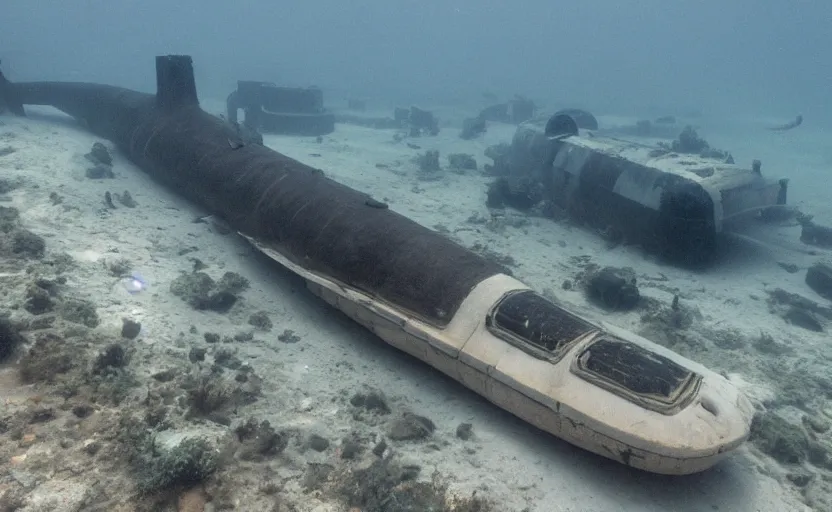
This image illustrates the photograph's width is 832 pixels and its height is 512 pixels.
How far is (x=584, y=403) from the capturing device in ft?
17.9

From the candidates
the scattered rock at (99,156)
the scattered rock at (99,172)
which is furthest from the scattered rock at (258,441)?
the scattered rock at (99,156)

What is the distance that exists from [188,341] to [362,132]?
24416mm

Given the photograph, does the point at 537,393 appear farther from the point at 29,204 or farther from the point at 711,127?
the point at 711,127

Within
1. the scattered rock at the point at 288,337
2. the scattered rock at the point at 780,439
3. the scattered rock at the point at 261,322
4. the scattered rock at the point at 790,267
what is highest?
the scattered rock at the point at 261,322

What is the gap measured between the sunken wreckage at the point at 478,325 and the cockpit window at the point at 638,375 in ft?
0.05

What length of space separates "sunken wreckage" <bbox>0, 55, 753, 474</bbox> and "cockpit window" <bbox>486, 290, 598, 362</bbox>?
17 mm

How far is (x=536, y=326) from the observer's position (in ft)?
20.7

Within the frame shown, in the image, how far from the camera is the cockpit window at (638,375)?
538cm

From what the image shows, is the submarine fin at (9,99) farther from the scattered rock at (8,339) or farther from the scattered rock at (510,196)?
the scattered rock at (510,196)

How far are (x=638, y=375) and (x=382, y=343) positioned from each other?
13.4 feet

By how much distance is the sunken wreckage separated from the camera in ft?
17.3

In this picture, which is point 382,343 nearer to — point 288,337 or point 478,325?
point 288,337

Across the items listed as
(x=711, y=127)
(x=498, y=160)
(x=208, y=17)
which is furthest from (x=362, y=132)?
(x=208, y=17)

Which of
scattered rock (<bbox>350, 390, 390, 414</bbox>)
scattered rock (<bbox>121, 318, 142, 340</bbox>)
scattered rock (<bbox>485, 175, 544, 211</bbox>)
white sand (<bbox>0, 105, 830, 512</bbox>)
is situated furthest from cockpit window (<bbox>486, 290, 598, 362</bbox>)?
scattered rock (<bbox>485, 175, 544, 211</bbox>)
